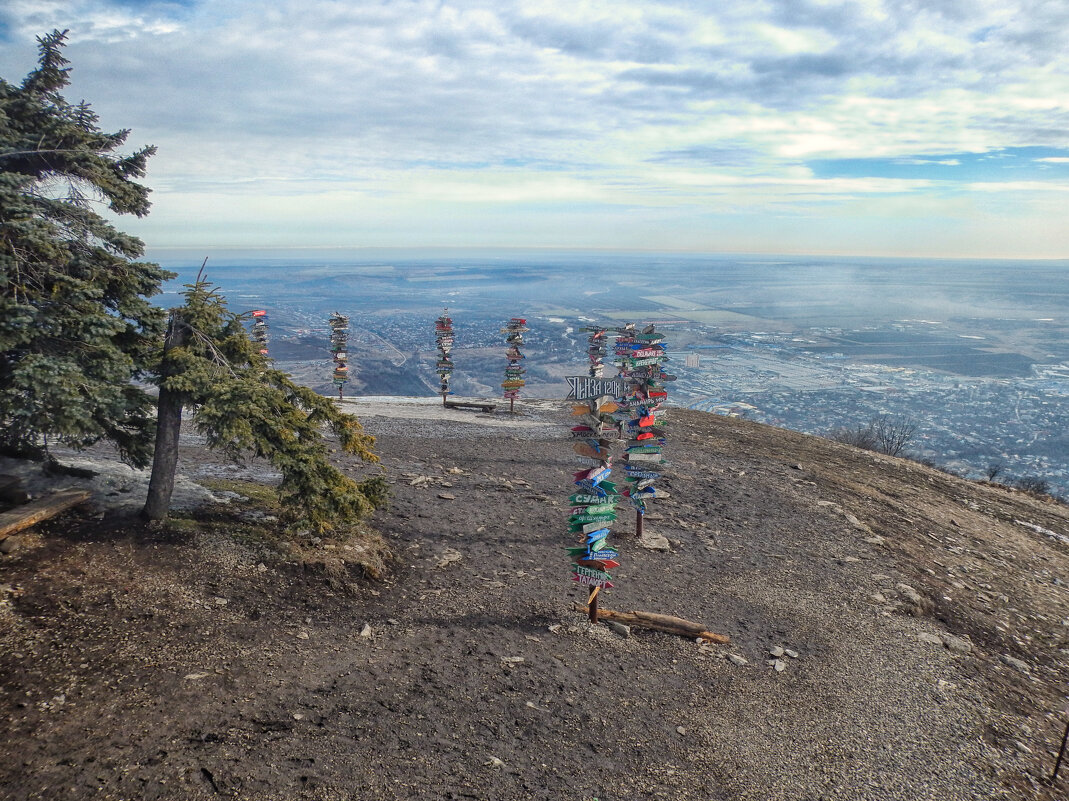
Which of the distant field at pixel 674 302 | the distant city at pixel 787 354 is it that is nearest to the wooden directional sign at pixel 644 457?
the distant city at pixel 787 354

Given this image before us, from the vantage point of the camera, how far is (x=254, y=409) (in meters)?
9.07

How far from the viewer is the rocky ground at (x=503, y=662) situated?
6258 mm

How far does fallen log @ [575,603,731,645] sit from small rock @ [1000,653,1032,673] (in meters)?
4.85

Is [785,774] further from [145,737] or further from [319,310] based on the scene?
[319,310]

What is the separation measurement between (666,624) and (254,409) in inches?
288

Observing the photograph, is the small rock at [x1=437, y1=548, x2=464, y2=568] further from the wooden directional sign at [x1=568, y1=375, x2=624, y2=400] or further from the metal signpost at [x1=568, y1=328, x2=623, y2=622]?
the wooden directional sign at [x1=568, y1=375, x2=624, y2=400]

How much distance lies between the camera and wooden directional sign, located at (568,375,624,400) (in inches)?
393

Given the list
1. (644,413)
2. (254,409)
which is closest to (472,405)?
(644,413)

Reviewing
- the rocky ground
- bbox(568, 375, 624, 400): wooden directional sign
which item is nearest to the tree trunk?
the rocky ground

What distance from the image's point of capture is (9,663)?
6.73m

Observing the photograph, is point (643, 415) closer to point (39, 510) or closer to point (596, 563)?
point (596, 563)

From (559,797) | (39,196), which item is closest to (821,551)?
(559,797)

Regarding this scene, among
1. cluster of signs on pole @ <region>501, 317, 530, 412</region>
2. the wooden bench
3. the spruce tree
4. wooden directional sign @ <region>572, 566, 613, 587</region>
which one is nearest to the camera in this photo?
the spruce tree

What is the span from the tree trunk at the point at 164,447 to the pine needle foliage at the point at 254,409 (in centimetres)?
4
